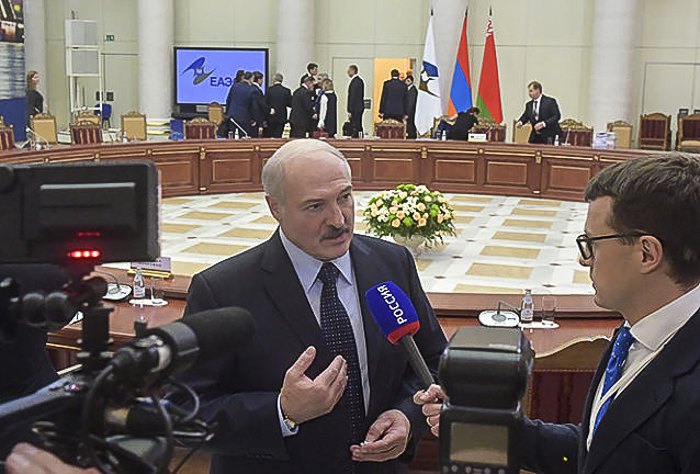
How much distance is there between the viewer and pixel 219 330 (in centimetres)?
118

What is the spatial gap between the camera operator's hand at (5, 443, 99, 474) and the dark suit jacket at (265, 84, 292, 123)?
1540 centimetres

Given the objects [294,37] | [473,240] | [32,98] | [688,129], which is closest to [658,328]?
[473,240]

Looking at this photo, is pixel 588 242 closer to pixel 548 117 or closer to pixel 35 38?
pixel 548 117

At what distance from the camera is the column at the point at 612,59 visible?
713 inches

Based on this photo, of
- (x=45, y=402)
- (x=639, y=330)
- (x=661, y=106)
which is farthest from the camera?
(x=661, y=106)

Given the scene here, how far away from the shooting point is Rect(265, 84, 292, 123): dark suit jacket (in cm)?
1631

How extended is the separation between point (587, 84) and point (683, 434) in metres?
18.9

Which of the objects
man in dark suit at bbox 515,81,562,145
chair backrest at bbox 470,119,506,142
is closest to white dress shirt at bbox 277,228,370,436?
man in dark suit at bbox 515,81,562,145

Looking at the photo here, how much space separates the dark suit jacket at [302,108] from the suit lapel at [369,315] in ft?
44.9

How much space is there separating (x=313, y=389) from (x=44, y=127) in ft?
45.6

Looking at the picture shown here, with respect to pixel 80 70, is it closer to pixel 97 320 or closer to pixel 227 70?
pixel 227 70

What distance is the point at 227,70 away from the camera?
2142 cm

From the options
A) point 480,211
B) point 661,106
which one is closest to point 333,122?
point 480,211

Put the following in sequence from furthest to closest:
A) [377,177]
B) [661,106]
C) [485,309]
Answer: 1. [661,106]
2. [377,177]
3. [485,309]
